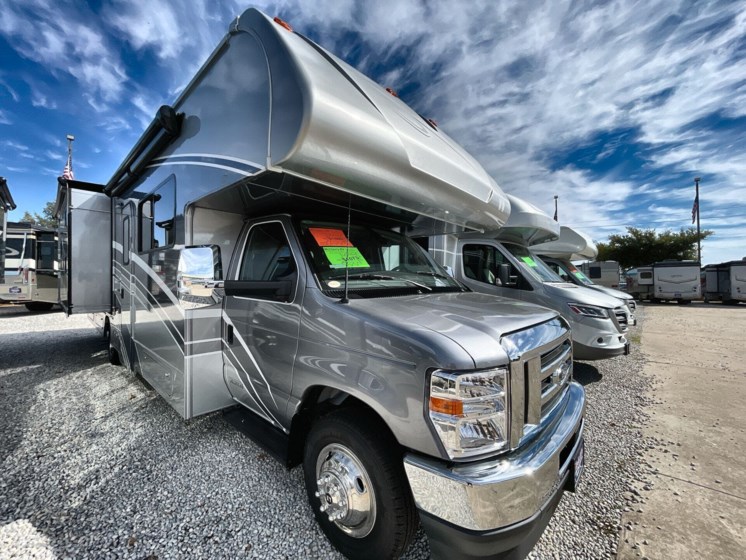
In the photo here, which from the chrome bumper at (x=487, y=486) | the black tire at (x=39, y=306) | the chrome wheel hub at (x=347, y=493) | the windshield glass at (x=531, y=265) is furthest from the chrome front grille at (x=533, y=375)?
the black tire at (x=39, y=306)

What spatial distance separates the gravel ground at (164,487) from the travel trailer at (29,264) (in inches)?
329

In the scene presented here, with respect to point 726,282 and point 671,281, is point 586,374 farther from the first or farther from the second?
point 726,282

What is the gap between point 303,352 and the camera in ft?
7.37

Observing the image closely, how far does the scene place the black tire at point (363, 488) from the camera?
178cm

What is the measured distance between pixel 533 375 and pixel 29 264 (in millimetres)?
14923

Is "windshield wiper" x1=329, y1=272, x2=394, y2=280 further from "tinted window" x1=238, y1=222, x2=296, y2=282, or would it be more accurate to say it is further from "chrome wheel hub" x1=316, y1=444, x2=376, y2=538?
"chrome wheel hub" x1=316, y1=444, x2=376, y2=538

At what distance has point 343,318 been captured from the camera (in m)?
2.01

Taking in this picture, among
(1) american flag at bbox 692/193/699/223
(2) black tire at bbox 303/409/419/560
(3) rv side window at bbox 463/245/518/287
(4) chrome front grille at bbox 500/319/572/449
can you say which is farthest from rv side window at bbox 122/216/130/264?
(1) american flag at bbox 692/193/699/223

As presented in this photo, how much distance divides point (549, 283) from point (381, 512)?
5.26 meters

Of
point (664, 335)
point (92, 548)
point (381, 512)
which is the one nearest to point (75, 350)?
point (92, 548)

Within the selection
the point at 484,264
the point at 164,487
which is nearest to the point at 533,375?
the point at 164,487

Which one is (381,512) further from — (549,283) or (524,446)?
(549,283)

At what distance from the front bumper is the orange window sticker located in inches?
63.0

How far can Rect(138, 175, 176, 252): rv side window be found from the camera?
10.5 feet
